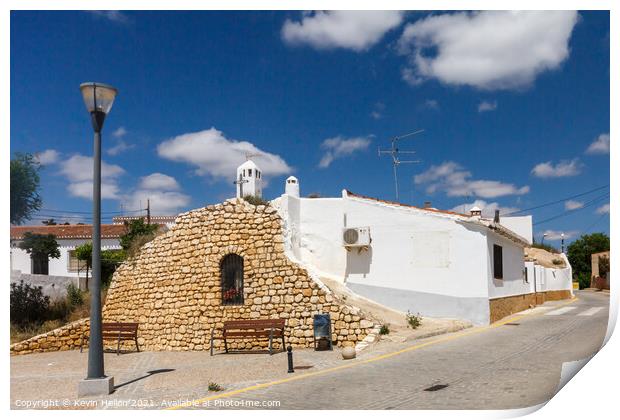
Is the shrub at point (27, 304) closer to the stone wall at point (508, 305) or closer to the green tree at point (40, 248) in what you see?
the green tree at point (40, 248)

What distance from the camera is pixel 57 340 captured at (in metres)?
15.2

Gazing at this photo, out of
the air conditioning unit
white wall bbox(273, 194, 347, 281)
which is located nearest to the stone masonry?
white wall bbox(273, 194, 347, 281)

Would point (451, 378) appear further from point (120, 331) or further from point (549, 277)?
point (549, 277)

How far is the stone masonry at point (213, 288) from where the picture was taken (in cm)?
1344

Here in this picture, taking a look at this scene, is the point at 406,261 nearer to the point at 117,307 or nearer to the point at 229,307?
the point at 229,307

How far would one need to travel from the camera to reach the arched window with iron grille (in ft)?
47.3

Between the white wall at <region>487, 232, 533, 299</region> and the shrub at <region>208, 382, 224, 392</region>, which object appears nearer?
the shrub at <region>208, 382, 224, 392</region>

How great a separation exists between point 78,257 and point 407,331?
9.82m

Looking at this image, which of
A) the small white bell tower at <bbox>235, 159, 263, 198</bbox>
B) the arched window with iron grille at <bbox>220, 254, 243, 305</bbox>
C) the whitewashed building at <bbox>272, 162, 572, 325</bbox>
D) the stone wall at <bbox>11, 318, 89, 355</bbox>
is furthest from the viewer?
the small white bell tower at <bbox>235, 159, 263, 198</bbox>

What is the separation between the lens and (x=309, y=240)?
1731cm

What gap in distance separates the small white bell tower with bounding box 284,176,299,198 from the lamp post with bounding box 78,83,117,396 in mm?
9002

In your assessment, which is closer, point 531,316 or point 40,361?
point 40,361

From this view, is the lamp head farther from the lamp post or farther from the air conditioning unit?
the air conditioning unit
